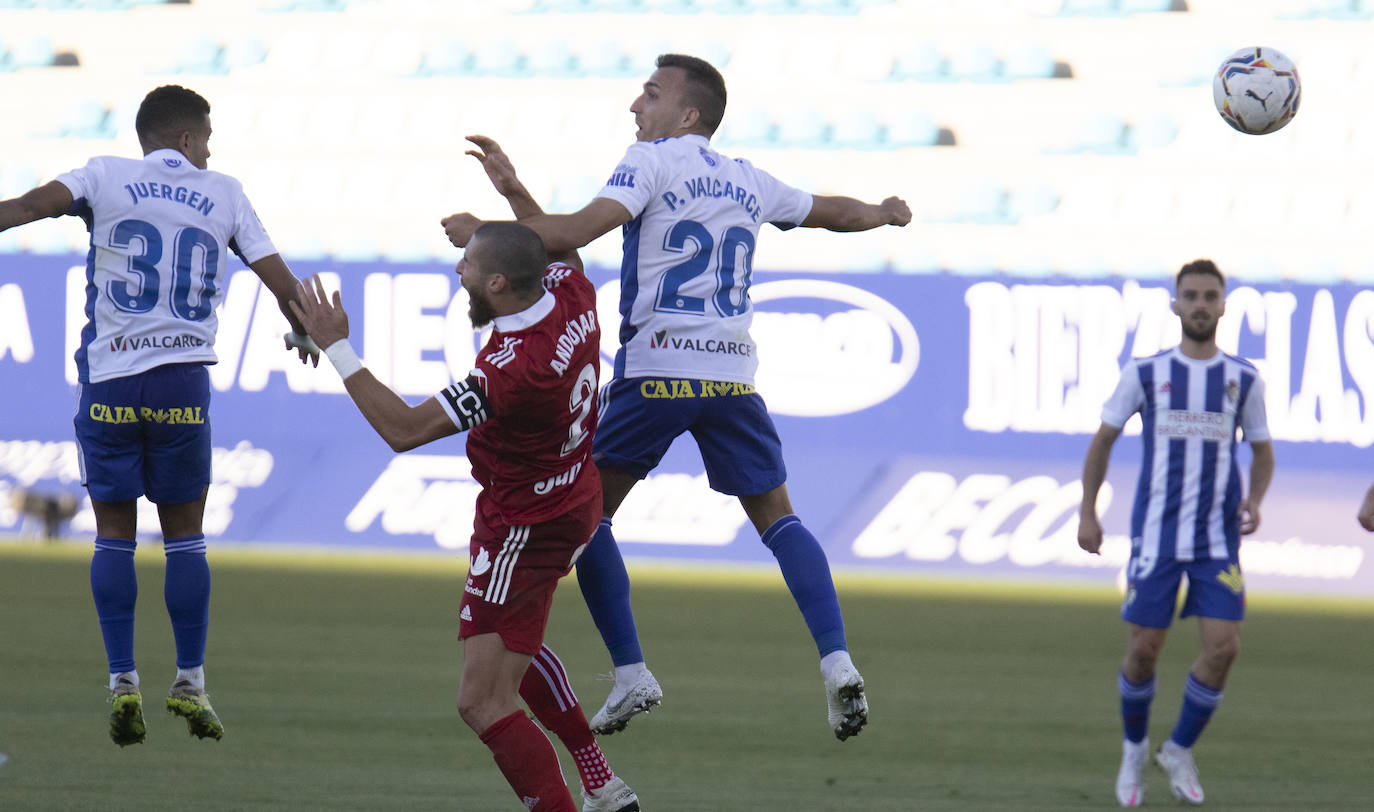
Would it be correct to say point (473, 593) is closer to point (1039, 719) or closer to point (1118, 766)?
point (1118, 766)

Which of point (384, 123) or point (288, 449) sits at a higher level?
point (384, 123)

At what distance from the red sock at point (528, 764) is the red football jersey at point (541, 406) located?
1.92ft

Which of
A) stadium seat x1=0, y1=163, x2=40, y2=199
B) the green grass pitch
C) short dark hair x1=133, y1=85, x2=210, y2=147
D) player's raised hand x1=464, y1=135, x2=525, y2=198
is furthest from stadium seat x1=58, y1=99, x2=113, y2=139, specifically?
player's raised hand x1=464, y1=135, x2=525, y2=198

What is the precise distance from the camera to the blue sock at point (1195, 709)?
654 cm

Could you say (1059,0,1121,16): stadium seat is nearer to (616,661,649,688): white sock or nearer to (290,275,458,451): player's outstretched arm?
(616,661,649,688): white sock

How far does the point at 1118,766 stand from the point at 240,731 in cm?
383

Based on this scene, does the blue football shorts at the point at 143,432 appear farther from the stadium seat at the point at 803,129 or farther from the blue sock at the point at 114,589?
the stadium seat at the point at 803,129

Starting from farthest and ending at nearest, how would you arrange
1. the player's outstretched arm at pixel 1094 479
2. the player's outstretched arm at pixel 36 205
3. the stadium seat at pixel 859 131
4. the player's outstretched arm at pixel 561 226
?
the stadium seat at pixel 859 131, the player's outstretched arm at pixel 1094 479, the player's outstretched arm at pixel 36 205, the player's outstretched arm at pixel 561 226

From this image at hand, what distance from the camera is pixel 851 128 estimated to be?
77.0 feet

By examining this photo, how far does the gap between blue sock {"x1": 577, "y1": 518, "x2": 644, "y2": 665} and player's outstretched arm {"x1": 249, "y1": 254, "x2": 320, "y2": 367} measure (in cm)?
107

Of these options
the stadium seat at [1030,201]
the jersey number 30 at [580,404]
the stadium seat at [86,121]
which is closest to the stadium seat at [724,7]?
the stadium seat at [1030,201]

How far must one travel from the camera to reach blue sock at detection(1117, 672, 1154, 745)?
6582 millimetres

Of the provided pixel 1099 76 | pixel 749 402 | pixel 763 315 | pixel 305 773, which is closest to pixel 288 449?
pixel 763 315

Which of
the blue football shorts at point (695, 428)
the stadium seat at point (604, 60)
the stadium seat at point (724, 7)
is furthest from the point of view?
the stadium seat at point (604, 60)
